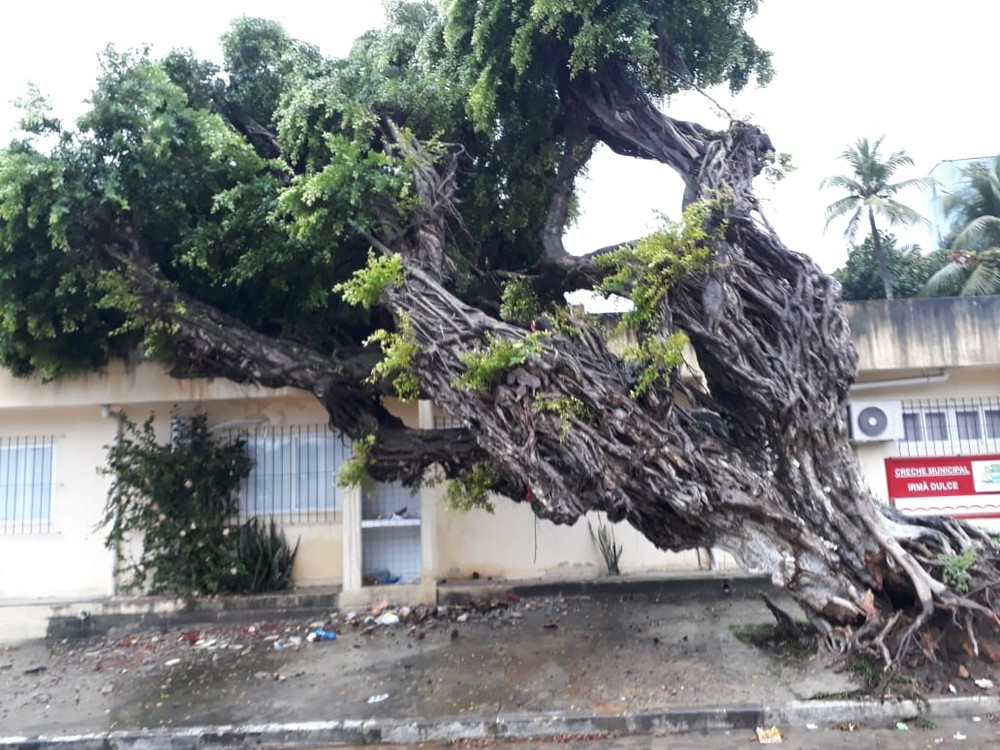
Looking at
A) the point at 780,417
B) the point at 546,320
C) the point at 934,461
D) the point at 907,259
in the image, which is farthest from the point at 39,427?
the point at 907,259

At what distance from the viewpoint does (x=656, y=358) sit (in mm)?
6051

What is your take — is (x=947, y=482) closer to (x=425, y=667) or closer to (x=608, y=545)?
(x=608, y=545)

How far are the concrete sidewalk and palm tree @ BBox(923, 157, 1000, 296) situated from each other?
11561 mm

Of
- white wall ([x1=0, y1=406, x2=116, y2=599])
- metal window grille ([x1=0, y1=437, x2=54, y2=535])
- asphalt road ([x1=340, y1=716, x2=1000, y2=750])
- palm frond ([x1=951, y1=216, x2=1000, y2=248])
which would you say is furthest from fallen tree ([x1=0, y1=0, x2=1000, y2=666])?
palm frond ([x1=951, y1=216, x2=1000, y2=248])

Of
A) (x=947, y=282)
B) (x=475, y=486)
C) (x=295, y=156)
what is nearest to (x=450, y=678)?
(x=475, y=486)

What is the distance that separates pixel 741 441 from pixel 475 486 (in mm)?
2416

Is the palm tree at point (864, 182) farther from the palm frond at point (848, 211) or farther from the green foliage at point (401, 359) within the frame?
the green foliage at point (401, 359)

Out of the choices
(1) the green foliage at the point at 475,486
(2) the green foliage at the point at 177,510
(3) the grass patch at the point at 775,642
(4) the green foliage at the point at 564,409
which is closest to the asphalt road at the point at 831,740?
(3) the grass patch at the point at 775,642

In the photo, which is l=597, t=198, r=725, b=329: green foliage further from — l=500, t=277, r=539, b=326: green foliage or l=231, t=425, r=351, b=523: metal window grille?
l=231, t=425, r=351, b=523: metal window grille

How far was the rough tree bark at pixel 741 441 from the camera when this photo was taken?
5922mm

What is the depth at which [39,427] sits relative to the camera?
394 inches

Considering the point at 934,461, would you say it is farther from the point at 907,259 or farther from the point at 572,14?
the point at 907,259

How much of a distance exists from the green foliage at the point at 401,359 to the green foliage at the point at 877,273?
1239 centimetres

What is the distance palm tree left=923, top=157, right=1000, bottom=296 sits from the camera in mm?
16797
